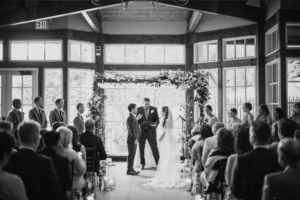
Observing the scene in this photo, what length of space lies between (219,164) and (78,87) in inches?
303

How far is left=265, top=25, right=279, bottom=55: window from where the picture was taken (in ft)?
31.3

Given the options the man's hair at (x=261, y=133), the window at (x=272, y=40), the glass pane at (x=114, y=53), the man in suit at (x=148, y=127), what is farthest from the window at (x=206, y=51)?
the man's hair at (x=261, y=133)

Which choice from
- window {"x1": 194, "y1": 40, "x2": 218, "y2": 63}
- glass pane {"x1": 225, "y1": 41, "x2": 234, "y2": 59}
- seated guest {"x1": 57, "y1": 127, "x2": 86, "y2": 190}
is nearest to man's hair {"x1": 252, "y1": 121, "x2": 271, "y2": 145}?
seated guest {"x1": 57, "y1": 127, "x2": 86, "y2": 190}

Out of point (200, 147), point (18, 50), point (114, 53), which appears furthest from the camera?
point (114, 53)

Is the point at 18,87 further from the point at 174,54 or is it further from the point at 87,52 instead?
the point at 174,54

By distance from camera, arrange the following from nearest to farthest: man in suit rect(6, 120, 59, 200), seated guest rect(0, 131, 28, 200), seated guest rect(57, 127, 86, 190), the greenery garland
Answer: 1. seated guest rect(0, 131, 28, 200)
2. man in suit rect(6, 120, 59, 200)
3. seated guest rect(57, 127, 86, 190)
4. the greenery garland

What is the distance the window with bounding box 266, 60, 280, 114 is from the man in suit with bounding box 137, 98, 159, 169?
Result: 2533 mm

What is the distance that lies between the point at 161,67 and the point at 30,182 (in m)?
9.44

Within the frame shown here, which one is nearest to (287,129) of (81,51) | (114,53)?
(81,51)

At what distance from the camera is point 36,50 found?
11.7 meters

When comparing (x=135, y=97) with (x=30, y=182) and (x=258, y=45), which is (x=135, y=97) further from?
(x=30, y=182)

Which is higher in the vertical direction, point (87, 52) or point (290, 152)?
point (87, 52)

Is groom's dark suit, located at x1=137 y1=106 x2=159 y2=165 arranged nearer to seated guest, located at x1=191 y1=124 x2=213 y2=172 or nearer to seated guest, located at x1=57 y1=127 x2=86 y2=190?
seated guest, located at x1=191 y1=124 x2=213 y2=172

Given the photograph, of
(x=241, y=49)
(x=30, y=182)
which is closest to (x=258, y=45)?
(x=241, y=49)
